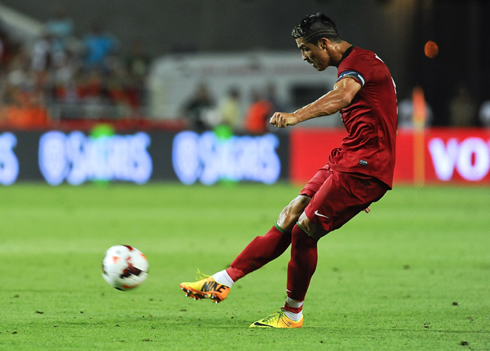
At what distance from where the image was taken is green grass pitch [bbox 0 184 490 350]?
5.14 meters

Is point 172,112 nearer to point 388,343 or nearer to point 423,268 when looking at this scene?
point 423,268

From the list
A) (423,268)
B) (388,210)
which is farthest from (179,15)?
(423,268)

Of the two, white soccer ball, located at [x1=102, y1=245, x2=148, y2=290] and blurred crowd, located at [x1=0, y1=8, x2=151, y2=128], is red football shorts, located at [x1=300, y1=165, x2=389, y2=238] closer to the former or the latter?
white soccer ball, located at [x1=102, y1=245, x2=148, y2=290]

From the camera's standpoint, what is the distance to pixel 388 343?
196 inches

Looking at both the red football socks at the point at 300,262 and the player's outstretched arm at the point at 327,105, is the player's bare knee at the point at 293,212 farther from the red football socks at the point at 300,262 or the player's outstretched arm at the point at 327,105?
the player's outstretched arm at the point at 327,105

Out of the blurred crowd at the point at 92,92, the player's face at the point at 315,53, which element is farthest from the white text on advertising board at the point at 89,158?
the player's face at the point at 315,53

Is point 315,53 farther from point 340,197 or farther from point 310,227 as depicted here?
point 310,227

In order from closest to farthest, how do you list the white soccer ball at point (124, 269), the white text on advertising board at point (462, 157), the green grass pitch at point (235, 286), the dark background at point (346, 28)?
the green grass pitch at point (235, 286) → the white soccer ball at point (124, 269) → the white text on advertising board at point (462, 157) → the dark background at point (346, 28)

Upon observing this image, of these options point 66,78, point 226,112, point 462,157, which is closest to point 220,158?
point 226,112

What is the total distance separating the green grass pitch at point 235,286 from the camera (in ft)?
16.9

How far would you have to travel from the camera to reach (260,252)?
5660 mm

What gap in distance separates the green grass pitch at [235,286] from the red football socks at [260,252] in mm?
389

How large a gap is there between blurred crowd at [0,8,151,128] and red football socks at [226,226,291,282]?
15374 mm

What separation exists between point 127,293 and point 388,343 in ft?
9.19
